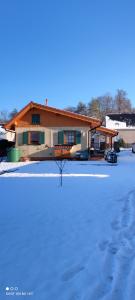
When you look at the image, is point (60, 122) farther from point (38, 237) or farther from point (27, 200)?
point (38, 237)

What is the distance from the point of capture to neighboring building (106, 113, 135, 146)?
4825cm

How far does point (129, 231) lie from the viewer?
4.84 m

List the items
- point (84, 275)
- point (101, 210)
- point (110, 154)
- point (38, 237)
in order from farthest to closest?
point (110, 154) → point (101, 210) → point (38, 237) → point (84, 275)

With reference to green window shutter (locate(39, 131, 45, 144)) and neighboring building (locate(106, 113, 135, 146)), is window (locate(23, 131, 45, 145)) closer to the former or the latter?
green window shutter (locate(39, 131, 45, 144))

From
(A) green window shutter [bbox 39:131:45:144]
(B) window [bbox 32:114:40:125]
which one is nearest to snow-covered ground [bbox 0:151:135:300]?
(A) green window shutter [bbox 39:131:45:144]

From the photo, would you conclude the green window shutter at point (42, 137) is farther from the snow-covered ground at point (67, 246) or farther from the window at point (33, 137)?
the snow-covered ground at point (67, 246)

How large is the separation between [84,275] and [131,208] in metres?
3.23

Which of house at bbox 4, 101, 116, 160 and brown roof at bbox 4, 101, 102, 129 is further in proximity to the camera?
house at bbox 4, 101, 116, 160

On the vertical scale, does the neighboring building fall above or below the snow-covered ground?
above

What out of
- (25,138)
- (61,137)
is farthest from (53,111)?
(25,138)

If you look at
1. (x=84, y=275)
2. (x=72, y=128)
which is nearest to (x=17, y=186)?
(x=84, y=275)

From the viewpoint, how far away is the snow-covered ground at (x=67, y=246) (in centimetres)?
310

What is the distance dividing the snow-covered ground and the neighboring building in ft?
128

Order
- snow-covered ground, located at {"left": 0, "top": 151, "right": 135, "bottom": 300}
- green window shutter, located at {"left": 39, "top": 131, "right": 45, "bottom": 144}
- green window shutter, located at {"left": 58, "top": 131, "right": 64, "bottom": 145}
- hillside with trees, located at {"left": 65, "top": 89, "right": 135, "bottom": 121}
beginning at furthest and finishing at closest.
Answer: hillside with trees, located at {"left": 65, "top": 89, "right": 135, "bottom": 121}
green window shutter, located at {"left": 39, "top": 131, "right": 45, "bottom": 144}
green window shutter, located at {"left": 58, "top": 131, "right": 64, "bottom": 145}
snow-covered ground, located at {"left": 0, "top": 151, "right": 135, "bottom": 300}
